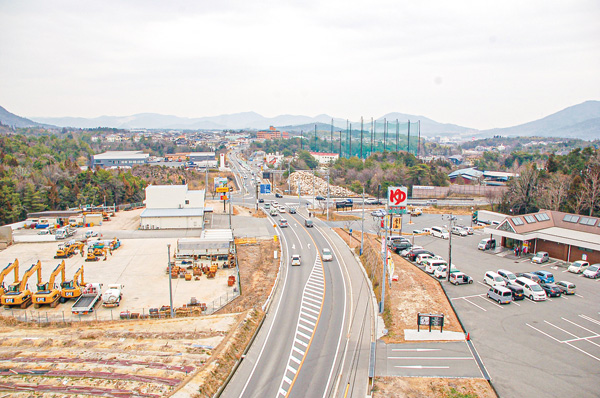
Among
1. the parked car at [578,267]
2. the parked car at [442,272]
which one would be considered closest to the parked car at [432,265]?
the parked car at [442,272]

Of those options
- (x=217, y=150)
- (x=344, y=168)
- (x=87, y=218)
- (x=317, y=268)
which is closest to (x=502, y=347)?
(x=317, y=268)

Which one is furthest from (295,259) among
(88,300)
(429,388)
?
(429,388)

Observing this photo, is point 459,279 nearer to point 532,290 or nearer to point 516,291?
point 516,291

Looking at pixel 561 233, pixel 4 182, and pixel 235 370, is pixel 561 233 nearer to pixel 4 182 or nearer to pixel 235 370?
pixel 235 370

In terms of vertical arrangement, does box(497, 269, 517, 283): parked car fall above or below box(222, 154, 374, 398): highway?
above

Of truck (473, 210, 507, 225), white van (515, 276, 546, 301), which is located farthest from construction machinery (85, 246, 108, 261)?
truck (473, 210, 507, 225)

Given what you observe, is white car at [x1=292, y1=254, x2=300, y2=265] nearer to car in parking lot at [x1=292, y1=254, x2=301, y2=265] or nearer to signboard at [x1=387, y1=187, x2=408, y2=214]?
car in parking lot at [x1=292, y1=254, x2=301, y2=265]
